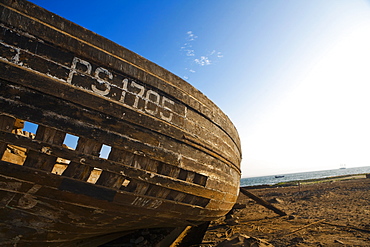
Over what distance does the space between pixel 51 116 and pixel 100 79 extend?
1.82 feet

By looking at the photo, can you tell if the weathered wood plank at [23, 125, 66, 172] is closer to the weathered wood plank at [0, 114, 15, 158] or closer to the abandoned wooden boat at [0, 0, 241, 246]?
the abandoned wooden boat at [0, 0, 241, 246]

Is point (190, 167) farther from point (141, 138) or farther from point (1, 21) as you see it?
point (1, 21)

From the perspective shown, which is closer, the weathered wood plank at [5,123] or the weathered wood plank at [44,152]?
the weathered wood plank at [5,123]

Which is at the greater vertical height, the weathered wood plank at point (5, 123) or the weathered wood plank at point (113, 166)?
the weathered wood plank at point (5, 123)

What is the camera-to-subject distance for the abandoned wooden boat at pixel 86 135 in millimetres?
1664

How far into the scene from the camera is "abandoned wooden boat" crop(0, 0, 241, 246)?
1664 mm

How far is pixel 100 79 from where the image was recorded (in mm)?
2010

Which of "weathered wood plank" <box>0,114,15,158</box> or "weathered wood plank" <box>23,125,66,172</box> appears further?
"weathered wood plank" <box>23,125,66,172</box>

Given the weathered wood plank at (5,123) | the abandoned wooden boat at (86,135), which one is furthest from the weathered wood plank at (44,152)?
the weathered wood plank at (5,123)

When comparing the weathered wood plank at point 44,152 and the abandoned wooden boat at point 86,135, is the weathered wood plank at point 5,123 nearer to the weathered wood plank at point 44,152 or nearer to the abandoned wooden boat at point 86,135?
the abandoned wooden boat at point 86,135

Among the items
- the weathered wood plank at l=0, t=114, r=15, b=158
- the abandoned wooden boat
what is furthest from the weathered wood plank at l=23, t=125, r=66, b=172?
the weathered wood plank at l=0, t=114, r=15, b=158

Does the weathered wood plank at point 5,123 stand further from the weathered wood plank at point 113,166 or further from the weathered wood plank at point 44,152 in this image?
the weathered wood plank at point 44,152

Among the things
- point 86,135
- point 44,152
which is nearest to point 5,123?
point 44,152

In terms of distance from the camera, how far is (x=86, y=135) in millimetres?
1891
